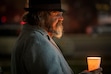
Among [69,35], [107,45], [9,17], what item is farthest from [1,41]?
[107,45]

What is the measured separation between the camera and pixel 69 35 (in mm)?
13961

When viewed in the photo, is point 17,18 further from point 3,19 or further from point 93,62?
point 93,62

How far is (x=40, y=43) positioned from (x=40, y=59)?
0.14 metres

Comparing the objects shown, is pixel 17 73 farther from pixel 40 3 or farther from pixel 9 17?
pixel 9 17

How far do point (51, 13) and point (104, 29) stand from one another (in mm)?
11034

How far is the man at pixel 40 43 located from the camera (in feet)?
10.7

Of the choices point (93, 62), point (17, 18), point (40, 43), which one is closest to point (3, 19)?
point (17, 18)

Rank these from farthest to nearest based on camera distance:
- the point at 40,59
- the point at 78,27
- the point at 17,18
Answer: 1. the point at 78,27
2. the point at 17,18
3. the point at 40,59

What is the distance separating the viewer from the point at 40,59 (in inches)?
129

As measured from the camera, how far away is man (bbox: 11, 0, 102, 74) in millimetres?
3270

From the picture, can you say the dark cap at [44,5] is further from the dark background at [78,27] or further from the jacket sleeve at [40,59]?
the dark background at [78,27]

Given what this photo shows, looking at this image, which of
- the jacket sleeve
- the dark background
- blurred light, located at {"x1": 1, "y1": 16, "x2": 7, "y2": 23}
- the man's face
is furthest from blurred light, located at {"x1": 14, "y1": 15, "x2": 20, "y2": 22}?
the jacket sleeve

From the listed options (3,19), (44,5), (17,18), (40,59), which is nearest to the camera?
(40,59)

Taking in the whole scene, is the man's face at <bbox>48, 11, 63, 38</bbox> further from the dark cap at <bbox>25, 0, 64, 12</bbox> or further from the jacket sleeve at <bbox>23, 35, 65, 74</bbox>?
the jacket sleeve at <bbox>23, 35, 65, 74</bbox>
